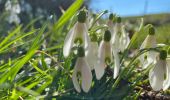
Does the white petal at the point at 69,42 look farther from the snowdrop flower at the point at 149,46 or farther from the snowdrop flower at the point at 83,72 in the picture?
the snowdrop flower at the point at 149,46

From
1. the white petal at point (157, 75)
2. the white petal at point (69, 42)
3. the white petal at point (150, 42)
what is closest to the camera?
the white petal at point (69, 42)

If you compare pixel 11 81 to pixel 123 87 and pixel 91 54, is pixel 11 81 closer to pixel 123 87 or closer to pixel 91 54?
pixel 91 54

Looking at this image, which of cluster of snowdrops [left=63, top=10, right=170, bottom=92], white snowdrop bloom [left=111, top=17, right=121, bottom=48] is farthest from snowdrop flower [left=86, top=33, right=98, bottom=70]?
white snowdrop bloom [left=111, top=17, right=121, bottom=48]

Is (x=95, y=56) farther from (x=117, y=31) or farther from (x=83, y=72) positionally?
(x=117, y=31)

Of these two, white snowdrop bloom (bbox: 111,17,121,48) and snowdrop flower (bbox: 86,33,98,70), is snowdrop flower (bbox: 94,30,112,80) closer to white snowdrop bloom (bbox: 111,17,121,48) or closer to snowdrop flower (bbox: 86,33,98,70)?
snowdrop flower (bbox: 86,33,98,70)

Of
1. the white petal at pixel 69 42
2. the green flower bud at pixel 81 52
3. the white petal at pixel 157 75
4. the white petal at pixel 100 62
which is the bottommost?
the white petal at pixel 157 75

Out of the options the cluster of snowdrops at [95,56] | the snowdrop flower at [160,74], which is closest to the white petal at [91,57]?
the cluster of snowdrops at [95,56]

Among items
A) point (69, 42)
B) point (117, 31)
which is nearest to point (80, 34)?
point (69, 42)

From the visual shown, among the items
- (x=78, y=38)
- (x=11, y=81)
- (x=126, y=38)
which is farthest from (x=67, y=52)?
(x=126, y=38)
